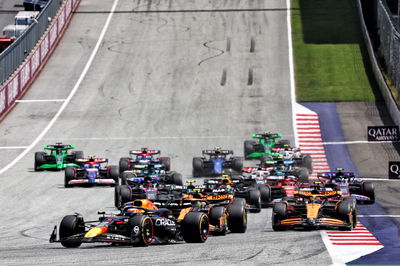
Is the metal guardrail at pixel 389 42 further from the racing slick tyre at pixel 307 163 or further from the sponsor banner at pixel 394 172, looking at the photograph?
the sponsor banner at pixel 394 172

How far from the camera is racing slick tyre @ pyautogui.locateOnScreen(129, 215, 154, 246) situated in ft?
72.5

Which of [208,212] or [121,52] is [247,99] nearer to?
[121,52]

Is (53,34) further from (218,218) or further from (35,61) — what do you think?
(218,218)

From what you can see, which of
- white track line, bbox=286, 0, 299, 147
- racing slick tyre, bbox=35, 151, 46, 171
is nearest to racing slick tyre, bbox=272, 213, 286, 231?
racing slick tyre, bbox=35, 151, 46, 171

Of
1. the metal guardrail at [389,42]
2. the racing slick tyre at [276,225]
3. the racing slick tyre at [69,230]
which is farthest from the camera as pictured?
the metal guardrail at [389,42]

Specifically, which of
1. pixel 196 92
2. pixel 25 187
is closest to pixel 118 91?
pixel 196 92

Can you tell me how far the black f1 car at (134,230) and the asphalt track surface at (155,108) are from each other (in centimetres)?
32

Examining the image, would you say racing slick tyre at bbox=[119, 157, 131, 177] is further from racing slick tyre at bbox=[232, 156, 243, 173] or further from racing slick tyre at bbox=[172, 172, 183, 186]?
racing slick tyre at bbox=[172, 172, 183, 186]

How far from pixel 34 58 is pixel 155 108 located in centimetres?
1170

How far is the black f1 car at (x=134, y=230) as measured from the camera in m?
22.1

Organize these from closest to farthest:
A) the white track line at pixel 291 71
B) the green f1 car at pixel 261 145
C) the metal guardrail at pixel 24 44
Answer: the green f1 car at pixel 261 145
the white track line at pixel 291 71
the metal guardrail at pixel 24 44

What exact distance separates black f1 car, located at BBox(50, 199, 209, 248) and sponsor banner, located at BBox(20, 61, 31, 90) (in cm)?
3898

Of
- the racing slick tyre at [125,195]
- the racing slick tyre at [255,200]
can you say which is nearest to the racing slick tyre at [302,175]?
the racing slick tyre at [255,200]

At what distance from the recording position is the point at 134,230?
2211 cm
